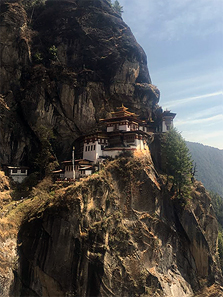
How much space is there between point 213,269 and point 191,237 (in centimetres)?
691

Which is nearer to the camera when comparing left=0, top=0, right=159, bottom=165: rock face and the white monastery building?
the white monastery building

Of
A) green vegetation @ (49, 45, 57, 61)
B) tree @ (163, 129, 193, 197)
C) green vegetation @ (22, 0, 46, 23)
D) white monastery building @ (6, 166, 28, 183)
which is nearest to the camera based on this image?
white monastery building @ (6, 166, 28, 183)

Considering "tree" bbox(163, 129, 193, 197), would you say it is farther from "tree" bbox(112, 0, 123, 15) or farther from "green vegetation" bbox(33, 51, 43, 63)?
"tree" bbox(112, 0, 123, 15)

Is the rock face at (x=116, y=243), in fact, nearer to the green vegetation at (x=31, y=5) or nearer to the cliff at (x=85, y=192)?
the cliff at (x=85, y=192)

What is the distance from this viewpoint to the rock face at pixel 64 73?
45875 mm

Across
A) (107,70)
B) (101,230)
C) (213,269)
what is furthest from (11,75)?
(213,269)

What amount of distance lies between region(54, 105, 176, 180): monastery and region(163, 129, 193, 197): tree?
4336mm

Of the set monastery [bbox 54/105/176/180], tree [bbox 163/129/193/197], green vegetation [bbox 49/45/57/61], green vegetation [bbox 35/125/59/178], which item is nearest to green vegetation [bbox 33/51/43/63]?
green vegetation [bbox 49/45/57/61]

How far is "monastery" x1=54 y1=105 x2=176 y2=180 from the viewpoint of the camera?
3853cm

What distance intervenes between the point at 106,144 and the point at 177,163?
522 inches

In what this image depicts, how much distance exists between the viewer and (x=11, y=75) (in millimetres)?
48000

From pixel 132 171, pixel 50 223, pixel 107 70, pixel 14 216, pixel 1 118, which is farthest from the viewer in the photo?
pixel 107 70

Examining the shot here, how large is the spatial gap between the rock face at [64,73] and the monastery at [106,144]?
4963mm

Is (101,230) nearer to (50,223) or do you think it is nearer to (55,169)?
(50,223)
